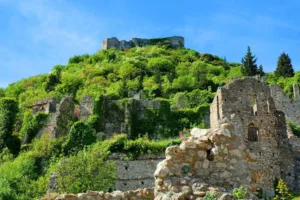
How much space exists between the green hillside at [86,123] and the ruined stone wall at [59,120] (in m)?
0.77

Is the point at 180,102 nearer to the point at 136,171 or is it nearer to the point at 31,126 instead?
the point at 31,126

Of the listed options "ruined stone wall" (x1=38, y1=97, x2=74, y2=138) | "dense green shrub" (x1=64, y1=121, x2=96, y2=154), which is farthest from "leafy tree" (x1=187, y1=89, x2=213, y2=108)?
"dense green shrub" (x1=64, y1=121, x2=96, y2=154)

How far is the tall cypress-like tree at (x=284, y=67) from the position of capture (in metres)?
71.6

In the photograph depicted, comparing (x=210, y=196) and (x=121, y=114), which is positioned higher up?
(x=121, y=114)

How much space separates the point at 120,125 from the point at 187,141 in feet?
110

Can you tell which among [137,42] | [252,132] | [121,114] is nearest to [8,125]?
[121,114]

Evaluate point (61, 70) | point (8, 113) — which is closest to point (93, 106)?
point (8, 113)

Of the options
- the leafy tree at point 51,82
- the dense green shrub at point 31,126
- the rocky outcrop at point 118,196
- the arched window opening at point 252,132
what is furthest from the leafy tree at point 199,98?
the rocky outcrop at point 118,196

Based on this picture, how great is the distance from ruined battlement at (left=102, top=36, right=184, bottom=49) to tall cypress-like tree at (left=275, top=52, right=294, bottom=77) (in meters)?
41.5

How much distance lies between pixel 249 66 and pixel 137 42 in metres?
52.7

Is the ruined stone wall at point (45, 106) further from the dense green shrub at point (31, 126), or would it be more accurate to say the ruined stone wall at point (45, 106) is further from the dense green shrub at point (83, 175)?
the dense green shrub at point (83, 175)

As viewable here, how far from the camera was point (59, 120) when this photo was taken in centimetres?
4422

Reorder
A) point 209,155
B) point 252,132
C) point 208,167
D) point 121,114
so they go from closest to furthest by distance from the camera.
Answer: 1. point 208,167
2. point 209,155
3. point 252,132
4. point 121,114

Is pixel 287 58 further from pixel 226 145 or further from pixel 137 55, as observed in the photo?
pixel 226 145
